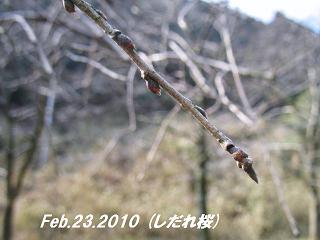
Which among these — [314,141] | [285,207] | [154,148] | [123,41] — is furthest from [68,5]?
[314,141]

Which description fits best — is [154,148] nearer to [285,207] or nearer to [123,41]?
[285,207]

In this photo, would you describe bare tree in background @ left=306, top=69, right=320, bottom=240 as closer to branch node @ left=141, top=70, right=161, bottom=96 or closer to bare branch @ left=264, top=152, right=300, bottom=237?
bare branch @ left=264, top=152, right=300, bottom=237

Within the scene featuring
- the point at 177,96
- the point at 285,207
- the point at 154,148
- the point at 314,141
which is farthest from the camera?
the point at 314,141

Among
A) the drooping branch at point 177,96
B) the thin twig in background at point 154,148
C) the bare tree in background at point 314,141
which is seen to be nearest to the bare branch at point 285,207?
the drooping branch at point 177,96

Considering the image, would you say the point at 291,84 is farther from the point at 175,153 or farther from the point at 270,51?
the point at 175,153

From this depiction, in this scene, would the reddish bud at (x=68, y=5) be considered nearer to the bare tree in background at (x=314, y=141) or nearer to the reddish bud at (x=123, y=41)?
the reddish bud at (x=123, y=41)

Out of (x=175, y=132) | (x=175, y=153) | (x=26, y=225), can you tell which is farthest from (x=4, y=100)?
(x=175, y=153)

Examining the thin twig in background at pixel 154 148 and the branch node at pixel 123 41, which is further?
the thin twig in background at pixel 154 148

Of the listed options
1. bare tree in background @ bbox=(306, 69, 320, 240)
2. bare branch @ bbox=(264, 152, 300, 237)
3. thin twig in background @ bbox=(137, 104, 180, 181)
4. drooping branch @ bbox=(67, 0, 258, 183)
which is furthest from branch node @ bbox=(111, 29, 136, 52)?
bare tree in background @ bbox=(306, 69, 320, 240)
